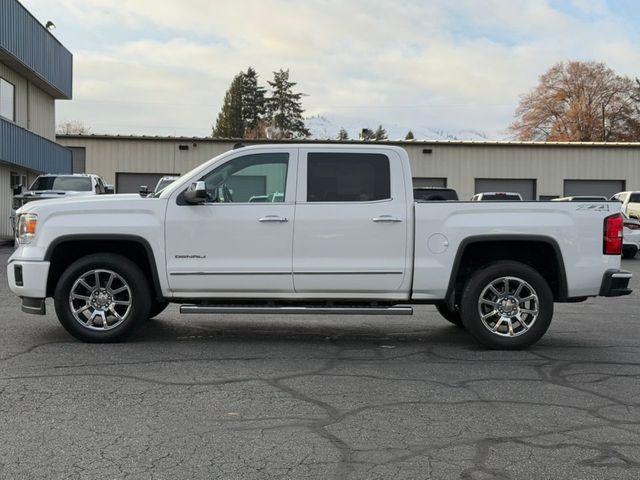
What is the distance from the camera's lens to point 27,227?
706 cm

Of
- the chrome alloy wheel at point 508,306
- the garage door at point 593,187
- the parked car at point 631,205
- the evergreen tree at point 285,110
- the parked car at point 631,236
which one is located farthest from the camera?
the evergreen tree at point 285,110

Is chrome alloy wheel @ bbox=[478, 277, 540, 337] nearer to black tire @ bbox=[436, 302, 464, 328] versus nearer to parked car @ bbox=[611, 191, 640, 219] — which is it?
black tire @ bbox=[436, 302, 464, 328]

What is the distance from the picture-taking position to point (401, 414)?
4863 millimetres

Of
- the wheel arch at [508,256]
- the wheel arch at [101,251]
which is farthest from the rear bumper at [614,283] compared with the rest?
the wheel arch at [101,251]

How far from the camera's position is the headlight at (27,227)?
23.1ft

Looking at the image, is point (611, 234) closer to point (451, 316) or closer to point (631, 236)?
point (451, 316)

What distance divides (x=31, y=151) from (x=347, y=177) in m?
21.8

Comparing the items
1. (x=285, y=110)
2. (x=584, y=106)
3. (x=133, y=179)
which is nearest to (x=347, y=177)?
(x=133, y=179)

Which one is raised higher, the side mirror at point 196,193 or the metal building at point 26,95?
the metal building at point 26,95

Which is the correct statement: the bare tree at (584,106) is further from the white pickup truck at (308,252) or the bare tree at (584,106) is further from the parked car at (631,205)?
the white pickup truck at (308,252)

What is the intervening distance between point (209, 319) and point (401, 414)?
4405 millimetres

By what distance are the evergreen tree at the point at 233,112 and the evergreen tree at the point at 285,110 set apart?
3626mm

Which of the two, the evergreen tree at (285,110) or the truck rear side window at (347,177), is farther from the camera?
the evergreen tree at (285,110)

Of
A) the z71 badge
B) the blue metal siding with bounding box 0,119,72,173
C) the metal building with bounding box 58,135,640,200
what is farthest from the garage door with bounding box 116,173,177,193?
the z71 badge
